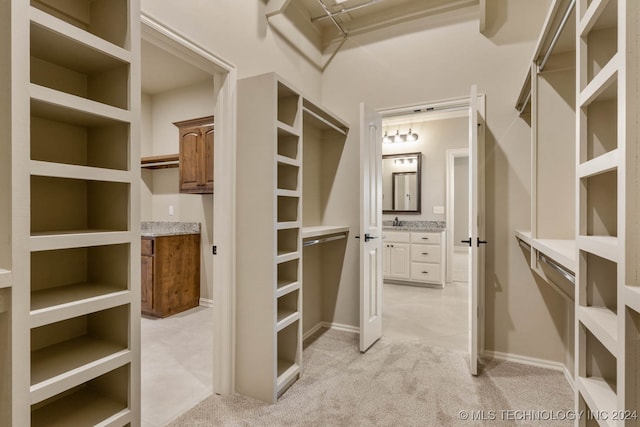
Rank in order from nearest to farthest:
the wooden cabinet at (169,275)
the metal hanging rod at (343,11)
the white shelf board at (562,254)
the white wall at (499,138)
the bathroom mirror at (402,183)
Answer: the white shelf board at (562,254), the white wall at (499,138), the metal hanging rod at (343,11), the wooden cabinet at (169,275), the bathroom mirror at (402,183)

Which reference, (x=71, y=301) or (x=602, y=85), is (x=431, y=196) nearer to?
(x=602, y=85)

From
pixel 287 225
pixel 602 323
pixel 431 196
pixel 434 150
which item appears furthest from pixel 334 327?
pixel 434 150

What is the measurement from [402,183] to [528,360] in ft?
12.4

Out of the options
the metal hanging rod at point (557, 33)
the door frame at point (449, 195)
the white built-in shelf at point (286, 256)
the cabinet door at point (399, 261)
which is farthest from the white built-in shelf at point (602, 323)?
the door frame at point (449, 195)

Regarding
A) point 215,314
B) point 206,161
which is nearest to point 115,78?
point 215,314

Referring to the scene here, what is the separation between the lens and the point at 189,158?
3.93m

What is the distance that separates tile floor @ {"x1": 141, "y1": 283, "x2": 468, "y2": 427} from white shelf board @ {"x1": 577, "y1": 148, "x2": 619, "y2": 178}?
2.24 meters

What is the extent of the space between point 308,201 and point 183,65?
2.25 metres

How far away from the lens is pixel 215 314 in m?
2.12

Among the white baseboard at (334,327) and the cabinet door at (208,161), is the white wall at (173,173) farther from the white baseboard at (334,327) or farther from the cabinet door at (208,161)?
the white baseboard at (334,327)

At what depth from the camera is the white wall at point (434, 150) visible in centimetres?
548

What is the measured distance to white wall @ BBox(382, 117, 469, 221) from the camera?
548cm

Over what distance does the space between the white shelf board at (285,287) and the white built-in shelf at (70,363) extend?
99 cm

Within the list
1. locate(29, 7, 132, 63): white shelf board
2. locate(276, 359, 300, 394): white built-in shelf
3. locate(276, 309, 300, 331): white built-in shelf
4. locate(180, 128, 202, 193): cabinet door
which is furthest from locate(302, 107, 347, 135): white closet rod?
locate(276, 359, 300, 394): white built-in shelf
